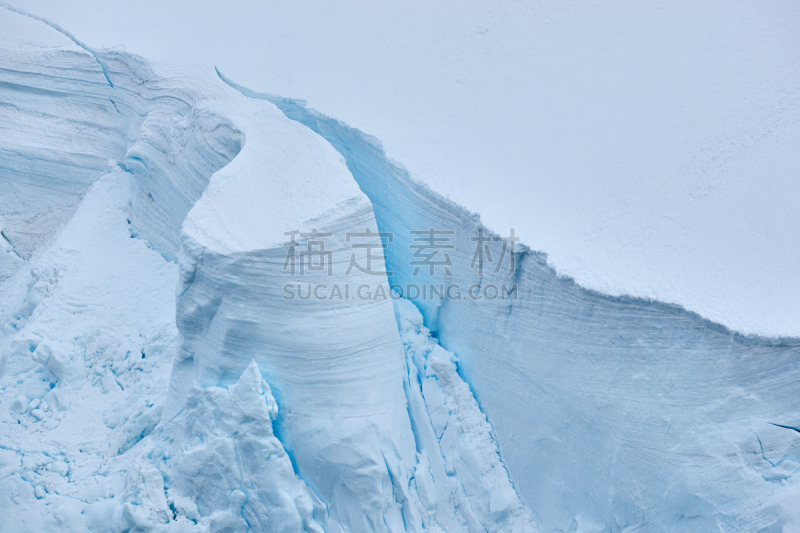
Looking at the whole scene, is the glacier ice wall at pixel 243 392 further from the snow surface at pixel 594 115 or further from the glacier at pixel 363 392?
the snow surface at pixel 594 115

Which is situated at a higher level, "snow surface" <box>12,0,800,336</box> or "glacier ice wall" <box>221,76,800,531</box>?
"snow surface" <box>12,0,800,336</box>

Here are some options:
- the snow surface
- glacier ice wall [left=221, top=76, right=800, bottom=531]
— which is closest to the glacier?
glacier ice wall [left=221, top=76, right=800, bottom=531]

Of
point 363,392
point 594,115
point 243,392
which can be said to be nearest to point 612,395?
point 363,392

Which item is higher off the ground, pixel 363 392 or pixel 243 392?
pixel 363 392

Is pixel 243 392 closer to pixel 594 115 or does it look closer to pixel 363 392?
pixel 363 392

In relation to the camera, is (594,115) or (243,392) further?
(594,115)

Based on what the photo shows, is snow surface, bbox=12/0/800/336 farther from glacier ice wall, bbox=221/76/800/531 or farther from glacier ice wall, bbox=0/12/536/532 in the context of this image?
glacier ice wall, bbox=0/12/536/532

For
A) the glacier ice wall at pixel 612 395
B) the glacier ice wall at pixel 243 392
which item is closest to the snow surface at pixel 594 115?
the glacier ice wall at pixel 612 395
